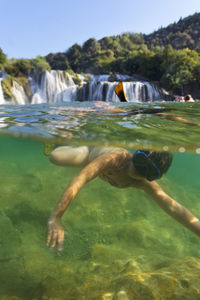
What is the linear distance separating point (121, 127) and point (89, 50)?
82.8 meters

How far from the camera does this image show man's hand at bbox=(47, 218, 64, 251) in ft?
6.72

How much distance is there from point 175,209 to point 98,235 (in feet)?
5.72

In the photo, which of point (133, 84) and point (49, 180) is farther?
point (133, 84)

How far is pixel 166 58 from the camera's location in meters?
36.3

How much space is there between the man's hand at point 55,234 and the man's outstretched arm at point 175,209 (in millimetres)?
1836

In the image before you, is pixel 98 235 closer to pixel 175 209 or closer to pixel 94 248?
pixel 94 248

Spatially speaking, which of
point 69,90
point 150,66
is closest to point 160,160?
point 69,90

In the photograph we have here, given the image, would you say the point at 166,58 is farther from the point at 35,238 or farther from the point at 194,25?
the point at 194,25

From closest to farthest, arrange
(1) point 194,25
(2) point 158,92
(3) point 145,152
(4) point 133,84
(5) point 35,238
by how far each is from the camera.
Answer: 1. (3) point 145,152
2. (5) point 35,238
3. (4) point 133,84
4. (2) point 158,92
5. (1) point 194,25

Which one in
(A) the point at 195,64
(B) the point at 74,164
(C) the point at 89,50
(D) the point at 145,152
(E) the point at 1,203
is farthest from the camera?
(C) the point at 89,50

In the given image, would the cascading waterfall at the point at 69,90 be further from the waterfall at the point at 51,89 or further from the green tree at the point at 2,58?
the green tree at the point at 2,58

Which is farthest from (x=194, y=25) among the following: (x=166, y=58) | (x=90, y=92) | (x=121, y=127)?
(x=121, y=127)

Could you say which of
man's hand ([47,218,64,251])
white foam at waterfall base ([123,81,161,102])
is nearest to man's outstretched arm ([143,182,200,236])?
man's hand ([47,218,64,251])

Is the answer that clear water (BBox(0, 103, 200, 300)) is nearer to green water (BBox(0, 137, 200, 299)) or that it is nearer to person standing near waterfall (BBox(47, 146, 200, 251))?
green water (BBox(0, 137, 200, 299))
